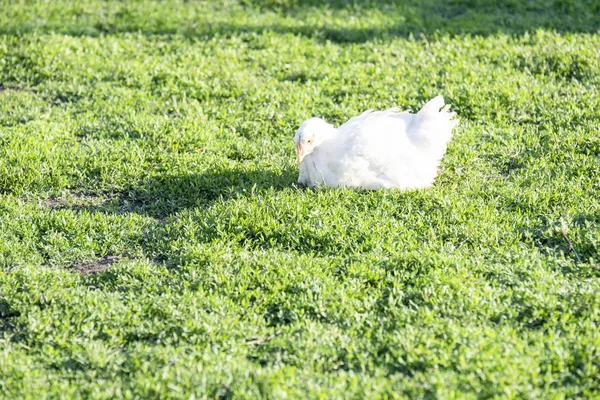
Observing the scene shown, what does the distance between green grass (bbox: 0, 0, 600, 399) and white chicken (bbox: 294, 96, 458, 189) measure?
139 mm

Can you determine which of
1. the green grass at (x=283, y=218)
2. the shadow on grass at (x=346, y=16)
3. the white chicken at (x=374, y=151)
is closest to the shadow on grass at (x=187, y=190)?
the green grass at (x=283, y=218)

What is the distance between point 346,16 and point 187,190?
420 centimetres

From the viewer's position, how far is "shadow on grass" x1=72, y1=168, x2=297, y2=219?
5352 millimetres

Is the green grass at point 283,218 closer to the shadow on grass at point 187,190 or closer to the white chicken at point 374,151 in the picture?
the shadow on grass at point 187,190

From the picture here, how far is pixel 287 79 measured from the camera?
24.5 ft

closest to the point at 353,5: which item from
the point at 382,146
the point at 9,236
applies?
the point at 382,146

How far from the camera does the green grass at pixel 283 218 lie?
3.66 m

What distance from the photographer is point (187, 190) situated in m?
5.54

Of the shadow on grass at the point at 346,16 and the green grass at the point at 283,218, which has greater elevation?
the shadow on grass at the point at 346,16

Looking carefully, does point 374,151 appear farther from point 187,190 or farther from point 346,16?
point 346,16

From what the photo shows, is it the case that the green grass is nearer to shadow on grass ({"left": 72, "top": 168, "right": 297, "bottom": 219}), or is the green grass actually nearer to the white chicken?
shadow on grass ({"left": 72, "top": 168, "right": 297, "bottom": 219})

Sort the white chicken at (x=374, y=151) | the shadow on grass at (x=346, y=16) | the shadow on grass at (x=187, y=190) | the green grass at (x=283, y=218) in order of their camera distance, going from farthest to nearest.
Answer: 1. the shadow on grass at (x=346, y=16)
2. the shadow on grass at (x=187, y=190)
3. the white chicken at (x=374, y=151)
4. the green grass at (x=283, y=218)

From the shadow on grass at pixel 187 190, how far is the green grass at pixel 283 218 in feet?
0.07

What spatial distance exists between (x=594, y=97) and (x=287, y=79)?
2.87 metres
